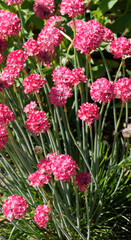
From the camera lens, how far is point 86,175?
1.29m

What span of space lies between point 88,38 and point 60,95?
0.28 meters

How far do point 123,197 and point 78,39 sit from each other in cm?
92

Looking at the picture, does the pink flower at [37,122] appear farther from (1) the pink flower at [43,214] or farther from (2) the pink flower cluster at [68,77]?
(1) the pink flower at [43,214]

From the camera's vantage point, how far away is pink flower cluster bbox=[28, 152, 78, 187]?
113cm

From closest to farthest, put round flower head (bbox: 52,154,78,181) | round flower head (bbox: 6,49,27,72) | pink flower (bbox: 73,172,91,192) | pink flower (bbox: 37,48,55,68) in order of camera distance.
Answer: round flower head (bbox: 52,154,78,181) < pink flower (bbox: 73,172,91,192) < round flower head (bbox: 6,49,27,72) < pink flower (bbox: 37,48,55,68)

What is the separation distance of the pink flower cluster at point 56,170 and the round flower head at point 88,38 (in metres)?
0.49

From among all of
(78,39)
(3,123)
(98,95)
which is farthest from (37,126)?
(78,39)

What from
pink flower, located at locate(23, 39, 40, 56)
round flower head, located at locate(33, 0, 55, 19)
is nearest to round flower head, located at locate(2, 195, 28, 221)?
pink flower, located at locate(23, 39, 40, 56)

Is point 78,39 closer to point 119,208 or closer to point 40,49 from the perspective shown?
point 40,49

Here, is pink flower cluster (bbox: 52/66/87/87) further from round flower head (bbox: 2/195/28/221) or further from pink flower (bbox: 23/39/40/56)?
round flower head (bbox: 2/195/28/221)

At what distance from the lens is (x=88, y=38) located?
4.38ft

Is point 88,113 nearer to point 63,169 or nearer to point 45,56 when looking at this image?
point 63,169

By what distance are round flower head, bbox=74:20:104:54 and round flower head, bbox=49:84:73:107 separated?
193mm

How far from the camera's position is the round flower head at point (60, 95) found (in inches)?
50.9
